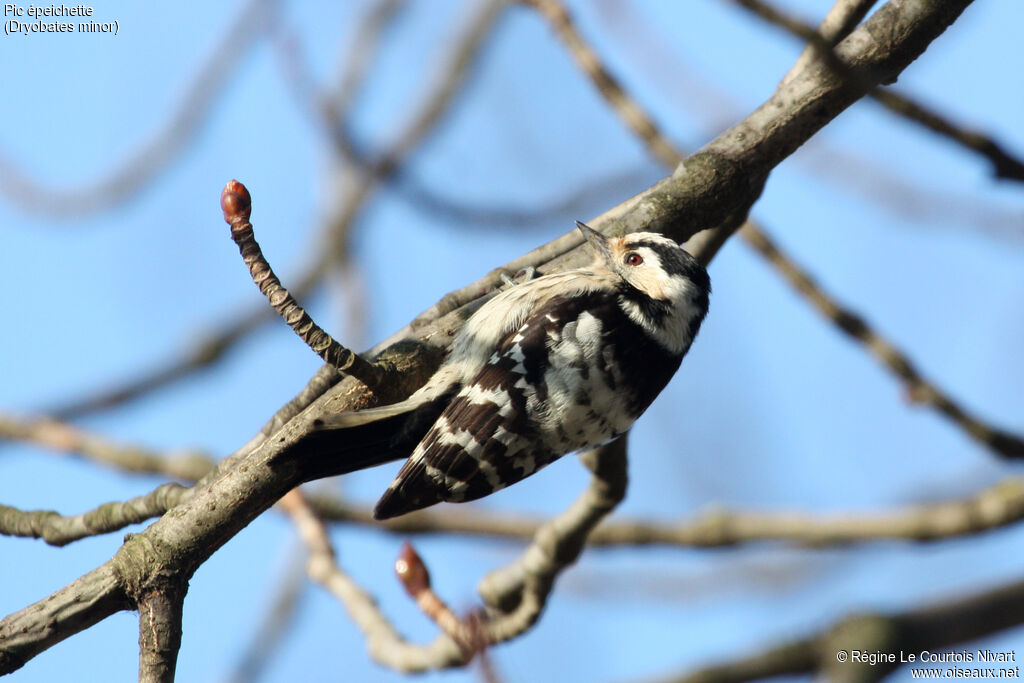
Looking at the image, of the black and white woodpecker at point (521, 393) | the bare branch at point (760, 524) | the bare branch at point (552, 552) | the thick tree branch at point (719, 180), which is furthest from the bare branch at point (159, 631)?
the bare branch at point (760, 524)

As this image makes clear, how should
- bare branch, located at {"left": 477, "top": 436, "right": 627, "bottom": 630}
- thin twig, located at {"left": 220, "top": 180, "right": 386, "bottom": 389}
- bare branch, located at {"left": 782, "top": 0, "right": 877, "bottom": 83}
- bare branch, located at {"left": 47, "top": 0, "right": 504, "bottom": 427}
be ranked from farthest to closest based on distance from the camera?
bare branch, located at {"left": 47, "top": 0, "right": 504, "bottom": 427} → bare branch, located at {"left": 477, "top": 436, "right": 627, "bottom": 630} → bare branch, located at {"left": 782, "top": 0, "right": 877, "bottom": 83} → thin twig, located at {"left": 220, "top": 180, "right": 386, "bottom": 389}

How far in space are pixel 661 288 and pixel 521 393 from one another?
0.76 m

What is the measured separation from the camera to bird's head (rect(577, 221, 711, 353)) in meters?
3.47

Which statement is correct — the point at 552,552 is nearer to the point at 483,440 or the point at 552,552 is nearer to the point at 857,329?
the point at 483,440

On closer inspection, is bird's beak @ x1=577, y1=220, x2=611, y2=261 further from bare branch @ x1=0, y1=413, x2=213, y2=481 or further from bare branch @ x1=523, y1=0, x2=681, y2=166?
bare branch @ x1=0, y1=413, x2=213, y2=481

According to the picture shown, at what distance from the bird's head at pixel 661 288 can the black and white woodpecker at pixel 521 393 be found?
25 millimetres

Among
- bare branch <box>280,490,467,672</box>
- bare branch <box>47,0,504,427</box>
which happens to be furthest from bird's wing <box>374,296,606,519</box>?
bare branch <box>47,0,504,427</box>

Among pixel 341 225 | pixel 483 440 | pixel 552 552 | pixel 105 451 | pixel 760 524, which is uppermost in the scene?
pixel 341 225

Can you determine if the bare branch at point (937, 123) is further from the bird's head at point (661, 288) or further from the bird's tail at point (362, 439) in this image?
the bird's tail at point (362, 439)

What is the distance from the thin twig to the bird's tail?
0.20 metres

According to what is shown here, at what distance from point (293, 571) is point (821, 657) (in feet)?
12.0

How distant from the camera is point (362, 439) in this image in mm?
3006

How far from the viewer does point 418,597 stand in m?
2.88

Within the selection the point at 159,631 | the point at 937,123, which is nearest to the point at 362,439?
the point at 159,631
